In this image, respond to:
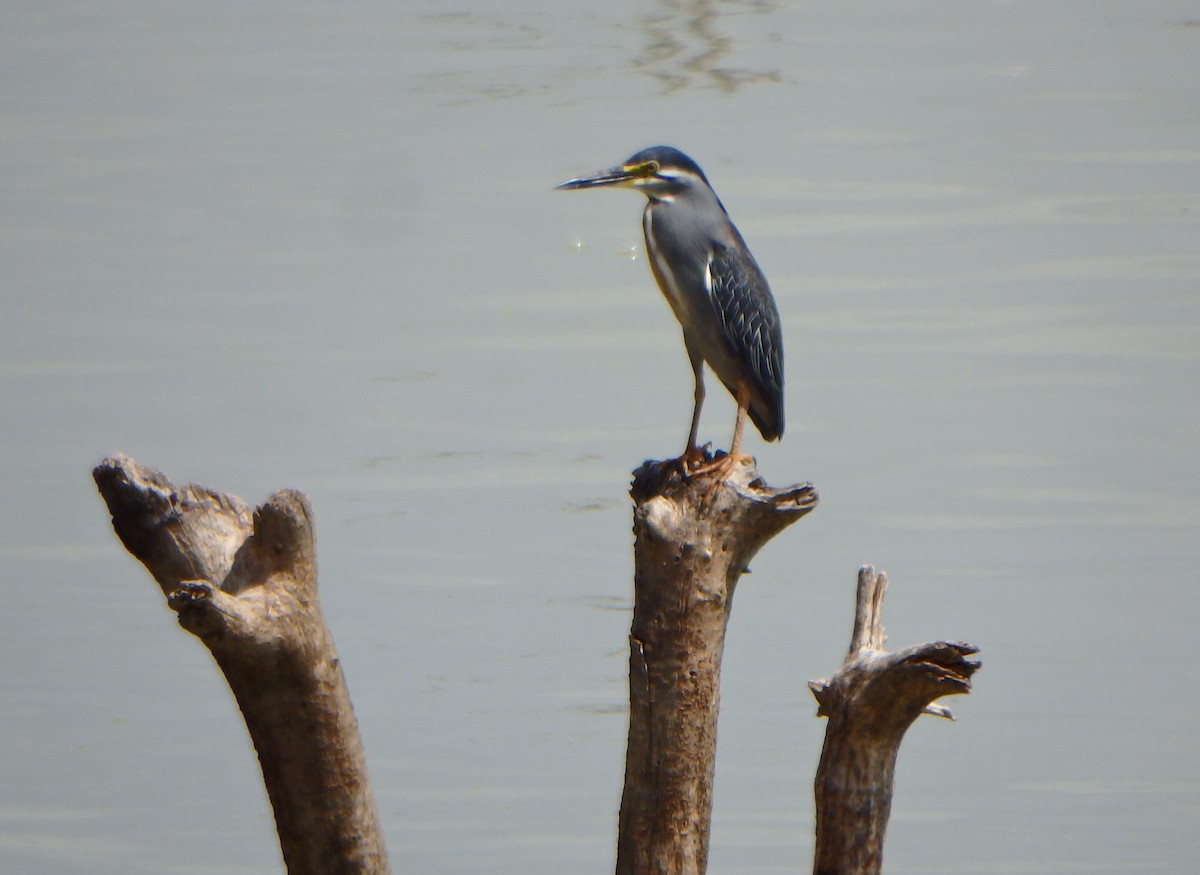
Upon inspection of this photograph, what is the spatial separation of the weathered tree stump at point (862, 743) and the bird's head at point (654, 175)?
1.52m

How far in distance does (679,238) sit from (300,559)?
168 cm

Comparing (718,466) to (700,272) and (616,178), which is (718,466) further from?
(616,178)

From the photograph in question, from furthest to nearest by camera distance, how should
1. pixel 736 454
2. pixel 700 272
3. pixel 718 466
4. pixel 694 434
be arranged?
pixel 700 272, pixel 694 434, pixel 736 454, pixel 718 466

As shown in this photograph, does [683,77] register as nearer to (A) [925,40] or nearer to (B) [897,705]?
(A) [925,40]

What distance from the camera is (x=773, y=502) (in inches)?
103

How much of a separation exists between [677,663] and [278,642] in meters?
0.71

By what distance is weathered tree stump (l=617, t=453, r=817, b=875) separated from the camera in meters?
2.56

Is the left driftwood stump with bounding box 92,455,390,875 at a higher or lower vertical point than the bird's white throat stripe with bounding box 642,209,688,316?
lower

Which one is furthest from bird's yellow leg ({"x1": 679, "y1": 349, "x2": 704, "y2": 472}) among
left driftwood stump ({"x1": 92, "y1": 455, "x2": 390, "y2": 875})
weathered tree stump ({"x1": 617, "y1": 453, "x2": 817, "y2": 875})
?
left driftwood stump ({"x1": 92, "y1": 455, "x2": 390, "y2": 875})

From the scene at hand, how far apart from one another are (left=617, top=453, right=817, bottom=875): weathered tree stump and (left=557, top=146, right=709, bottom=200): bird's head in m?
1.31

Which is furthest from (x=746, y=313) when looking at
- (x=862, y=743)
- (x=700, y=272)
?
(x=862, y=743)

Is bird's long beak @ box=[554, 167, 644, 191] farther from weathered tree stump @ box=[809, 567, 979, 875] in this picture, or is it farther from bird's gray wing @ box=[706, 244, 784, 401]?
weathered tree stump @ box=[809, 567, 979, 875]

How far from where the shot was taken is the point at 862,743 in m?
2.47

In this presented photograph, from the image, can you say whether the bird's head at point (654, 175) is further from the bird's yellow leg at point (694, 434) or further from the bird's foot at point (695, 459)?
the bird's foot at point (695, 459)
